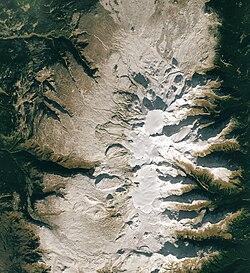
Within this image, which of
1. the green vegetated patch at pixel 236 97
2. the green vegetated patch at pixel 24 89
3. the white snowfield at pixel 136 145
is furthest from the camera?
the green vegetated patch at pixel 24 89

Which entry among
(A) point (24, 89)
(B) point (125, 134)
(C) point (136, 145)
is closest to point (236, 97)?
(C) point (136, 145)

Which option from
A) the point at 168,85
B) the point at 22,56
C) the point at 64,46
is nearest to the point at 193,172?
the point at 168,85

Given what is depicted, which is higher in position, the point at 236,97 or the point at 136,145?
the point at 236,97

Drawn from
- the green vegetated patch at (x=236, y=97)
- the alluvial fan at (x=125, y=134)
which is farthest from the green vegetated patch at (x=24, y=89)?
the green vegetated patch at (x=236, y=97)

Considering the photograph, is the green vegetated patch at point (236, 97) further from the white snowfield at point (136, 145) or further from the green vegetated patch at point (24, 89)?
the green vegetated patch at point (24, 89)

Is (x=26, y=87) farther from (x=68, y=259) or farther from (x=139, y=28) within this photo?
(x=68, y=259)

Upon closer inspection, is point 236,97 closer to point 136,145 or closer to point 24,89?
point 136,145

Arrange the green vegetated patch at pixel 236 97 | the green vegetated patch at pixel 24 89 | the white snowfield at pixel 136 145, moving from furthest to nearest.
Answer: the green vegetated patch at pixel 24 89 < the white snowfield at pixel 136 145 < the green vegetated patch at pixel 236 97
